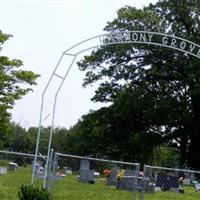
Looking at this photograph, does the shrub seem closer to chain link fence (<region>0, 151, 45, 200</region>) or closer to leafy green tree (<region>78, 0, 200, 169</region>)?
chain link fence (<region>0, 151, 45, 200</region>)

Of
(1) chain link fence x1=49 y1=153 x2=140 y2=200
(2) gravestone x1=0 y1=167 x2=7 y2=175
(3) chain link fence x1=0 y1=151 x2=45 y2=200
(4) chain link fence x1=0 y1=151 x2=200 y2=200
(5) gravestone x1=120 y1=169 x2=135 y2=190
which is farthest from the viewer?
(5) gravestone x1=120 y1=169 x2=135 y2=190

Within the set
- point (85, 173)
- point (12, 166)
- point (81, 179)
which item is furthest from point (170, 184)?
point (12, 166)

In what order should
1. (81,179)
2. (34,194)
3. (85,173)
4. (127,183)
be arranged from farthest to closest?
1. (127,183)
2. (81,179)
3. (85,173)
4. (34,194)

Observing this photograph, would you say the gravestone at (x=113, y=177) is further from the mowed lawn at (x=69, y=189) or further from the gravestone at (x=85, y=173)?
the gravestone at (x=85, y=173)

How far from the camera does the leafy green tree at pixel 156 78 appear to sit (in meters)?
47.9

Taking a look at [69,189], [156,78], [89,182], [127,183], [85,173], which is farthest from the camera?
[156,78]

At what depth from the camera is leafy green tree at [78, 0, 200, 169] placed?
157ft

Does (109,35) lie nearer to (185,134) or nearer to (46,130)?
(185,134)

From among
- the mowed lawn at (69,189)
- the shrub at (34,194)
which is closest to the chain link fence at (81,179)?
the mowed lawn at (69,189)

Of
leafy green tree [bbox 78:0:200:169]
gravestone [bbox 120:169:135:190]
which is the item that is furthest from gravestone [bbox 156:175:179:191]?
leafy green tree [bbox 78:0:200:169]

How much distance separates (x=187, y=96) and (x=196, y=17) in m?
6.93

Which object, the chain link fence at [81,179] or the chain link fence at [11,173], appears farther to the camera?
the chain link fence at [11,173]

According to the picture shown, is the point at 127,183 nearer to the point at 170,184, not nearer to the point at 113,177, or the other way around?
the point at 113,177

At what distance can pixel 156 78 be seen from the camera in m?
50.9
